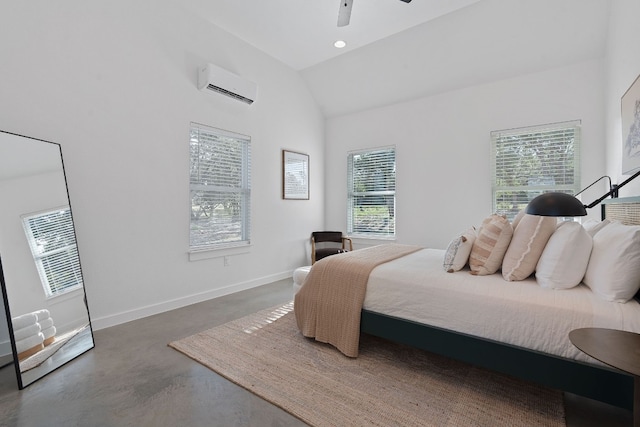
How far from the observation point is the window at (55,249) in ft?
7.24

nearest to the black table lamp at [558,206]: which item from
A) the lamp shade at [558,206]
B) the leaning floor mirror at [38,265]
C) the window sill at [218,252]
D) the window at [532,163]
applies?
the lamp shade at [558,206]

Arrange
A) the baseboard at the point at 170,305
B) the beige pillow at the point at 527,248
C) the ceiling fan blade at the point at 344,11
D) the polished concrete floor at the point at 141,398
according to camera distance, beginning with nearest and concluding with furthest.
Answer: the polished concrete floor at the point at 141,398
the beige pillow at the point at 527,248
the ceiling fan blade at the point at 344,11
the baseboard at the point at 170,305

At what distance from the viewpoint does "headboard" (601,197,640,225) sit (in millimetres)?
1988

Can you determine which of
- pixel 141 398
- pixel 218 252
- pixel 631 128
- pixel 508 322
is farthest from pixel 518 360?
pixel 218 252

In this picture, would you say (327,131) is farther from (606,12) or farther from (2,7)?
(2,7)

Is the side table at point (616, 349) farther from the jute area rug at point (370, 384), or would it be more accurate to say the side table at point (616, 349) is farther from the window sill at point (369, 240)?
the window sill at point (369, 240)

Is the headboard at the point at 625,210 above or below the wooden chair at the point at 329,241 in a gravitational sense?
above

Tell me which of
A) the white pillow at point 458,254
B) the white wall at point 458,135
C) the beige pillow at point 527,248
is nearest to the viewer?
the beige pillow at point 527,248

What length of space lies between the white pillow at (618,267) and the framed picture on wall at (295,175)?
12.3 feet

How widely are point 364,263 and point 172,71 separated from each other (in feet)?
9.60

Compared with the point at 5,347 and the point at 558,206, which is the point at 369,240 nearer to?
the point at 558,206

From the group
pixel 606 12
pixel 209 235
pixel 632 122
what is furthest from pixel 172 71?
pixel 606 12

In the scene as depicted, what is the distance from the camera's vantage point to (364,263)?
2.44 m

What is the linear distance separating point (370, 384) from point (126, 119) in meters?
3.18
